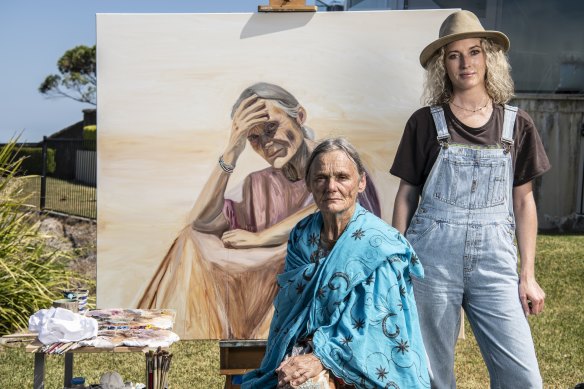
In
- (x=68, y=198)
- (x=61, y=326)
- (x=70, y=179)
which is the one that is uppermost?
(x=61, y=326)

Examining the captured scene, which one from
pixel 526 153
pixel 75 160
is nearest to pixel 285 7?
pixel 526 153

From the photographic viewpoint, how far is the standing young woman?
2729 mm

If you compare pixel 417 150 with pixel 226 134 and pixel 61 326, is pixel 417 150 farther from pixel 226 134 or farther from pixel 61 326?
pixel 226 134

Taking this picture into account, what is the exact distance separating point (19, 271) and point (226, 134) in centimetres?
247

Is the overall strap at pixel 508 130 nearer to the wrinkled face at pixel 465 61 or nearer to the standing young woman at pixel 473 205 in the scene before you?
the standing young woman at pixel 473 205

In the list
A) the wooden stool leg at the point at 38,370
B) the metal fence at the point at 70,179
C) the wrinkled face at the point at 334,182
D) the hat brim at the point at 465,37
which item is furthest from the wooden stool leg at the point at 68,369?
the metal fence at the point at 70,179

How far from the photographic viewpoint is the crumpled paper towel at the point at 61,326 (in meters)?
3.10

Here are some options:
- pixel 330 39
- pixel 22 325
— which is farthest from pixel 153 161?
pixel 22 325

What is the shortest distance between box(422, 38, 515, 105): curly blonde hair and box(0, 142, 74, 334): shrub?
4125 millimetres

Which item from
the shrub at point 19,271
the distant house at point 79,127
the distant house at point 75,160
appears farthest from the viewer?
the distant house at point 79,127

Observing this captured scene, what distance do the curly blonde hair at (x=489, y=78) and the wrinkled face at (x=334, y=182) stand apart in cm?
52

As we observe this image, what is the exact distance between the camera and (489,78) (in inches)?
112

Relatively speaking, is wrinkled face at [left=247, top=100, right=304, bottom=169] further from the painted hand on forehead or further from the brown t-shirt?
the brown t-shirt

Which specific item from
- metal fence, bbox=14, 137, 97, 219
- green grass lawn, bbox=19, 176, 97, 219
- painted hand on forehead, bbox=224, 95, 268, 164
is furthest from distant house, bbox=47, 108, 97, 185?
painted hand on forehead, bbox=224, 95, 268, 164
